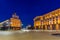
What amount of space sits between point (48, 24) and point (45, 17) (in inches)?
324

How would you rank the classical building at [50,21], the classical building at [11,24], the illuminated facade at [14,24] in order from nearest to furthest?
the classical building at [50,21] < the classical building at [11,24] < the illuminated facade at [14,24]

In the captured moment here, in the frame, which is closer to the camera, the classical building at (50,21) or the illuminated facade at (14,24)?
the classical building at (50,21)

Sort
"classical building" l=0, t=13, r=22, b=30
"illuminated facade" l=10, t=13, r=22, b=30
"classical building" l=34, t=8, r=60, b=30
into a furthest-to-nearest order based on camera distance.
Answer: "illuminated facade" l=10, t=13, r=22, b=30 < "classical building" l=0, t=13, r=22, b=30 < "classical building" l=34, t=8, r=60, b=30

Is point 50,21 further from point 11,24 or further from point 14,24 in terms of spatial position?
point 14,24

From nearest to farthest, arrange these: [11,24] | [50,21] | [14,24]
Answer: [50,21] → [11,24] → [14,24]

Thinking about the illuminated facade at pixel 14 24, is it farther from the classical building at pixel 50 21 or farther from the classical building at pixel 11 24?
the classical building at pixel 50 21

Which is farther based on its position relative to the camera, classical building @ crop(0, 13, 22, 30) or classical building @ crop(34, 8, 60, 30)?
classical building @ crop(0, 13, 22, 30)

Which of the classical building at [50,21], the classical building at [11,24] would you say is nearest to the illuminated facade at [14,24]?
the classical building at [11,24]

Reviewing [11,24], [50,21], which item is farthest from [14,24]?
[50,21]

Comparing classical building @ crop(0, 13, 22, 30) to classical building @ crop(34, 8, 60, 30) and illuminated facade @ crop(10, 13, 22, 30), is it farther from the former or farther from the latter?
classical building @ crop(34, 8, 60, 30)

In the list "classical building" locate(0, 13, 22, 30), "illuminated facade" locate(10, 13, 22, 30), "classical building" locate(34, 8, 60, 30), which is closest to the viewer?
"classical building" locate(34, 8, 60, 30)

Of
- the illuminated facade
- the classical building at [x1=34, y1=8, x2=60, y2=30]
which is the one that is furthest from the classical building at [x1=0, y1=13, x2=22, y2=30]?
the classical building at [x1=34, y1=8, x2=60, y2=30]

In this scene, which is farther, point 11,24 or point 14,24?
point 14,24

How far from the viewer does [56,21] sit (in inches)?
3435
